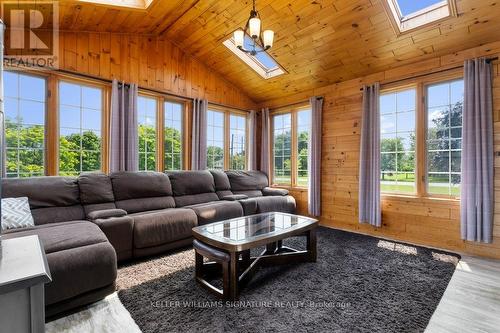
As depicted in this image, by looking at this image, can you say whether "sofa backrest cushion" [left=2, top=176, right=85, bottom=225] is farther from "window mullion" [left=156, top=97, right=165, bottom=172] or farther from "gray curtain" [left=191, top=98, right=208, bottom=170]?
"gray curtain" [left=191, top=98, right=208, bottom=170]

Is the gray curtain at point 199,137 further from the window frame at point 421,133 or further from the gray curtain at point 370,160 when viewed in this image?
the window frame at point 421,133

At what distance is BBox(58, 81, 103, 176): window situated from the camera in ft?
10.5

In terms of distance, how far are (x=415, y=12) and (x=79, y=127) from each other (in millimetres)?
4404

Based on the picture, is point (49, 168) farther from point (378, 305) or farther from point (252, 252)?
point (378, 305)

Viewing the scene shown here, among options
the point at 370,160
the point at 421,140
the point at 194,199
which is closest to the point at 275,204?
the point at 194,199

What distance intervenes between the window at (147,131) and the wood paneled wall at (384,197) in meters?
2.43

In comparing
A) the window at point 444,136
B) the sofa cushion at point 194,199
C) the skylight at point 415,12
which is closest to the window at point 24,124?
the sofa cushion at point 194,199

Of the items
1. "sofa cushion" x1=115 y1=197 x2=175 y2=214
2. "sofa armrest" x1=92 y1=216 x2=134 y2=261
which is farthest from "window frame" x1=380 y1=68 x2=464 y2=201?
"sofa armrest" x1=92 y1=216 x2=134 y2=261

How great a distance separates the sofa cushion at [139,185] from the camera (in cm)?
309

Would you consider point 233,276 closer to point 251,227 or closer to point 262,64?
point 251,227

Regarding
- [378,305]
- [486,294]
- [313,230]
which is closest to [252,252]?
[313,230]

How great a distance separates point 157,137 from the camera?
4.01m

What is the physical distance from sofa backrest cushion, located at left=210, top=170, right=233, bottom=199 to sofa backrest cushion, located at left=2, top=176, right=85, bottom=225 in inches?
75.7

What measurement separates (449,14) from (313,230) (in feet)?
8.86
